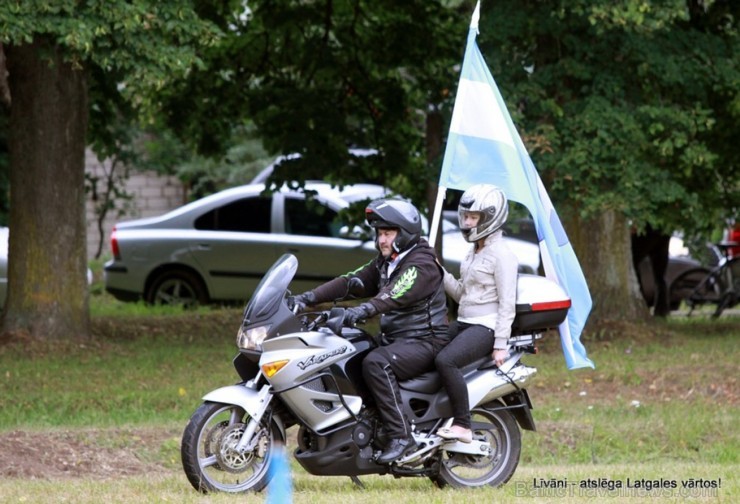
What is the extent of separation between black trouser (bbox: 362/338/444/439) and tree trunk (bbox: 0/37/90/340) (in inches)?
274

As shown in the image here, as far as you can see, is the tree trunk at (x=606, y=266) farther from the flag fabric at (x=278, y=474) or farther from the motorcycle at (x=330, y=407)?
the flag fabric at (x=278, y=474)

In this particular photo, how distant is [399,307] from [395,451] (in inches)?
29.8

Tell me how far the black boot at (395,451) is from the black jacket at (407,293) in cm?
55

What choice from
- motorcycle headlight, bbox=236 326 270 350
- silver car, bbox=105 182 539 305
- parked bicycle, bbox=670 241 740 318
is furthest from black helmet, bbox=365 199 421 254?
parked bicycle, bbox=670 241 740 318

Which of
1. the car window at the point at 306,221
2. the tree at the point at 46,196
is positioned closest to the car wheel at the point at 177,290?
the car window at the point at 306,221

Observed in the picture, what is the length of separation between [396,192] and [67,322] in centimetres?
514

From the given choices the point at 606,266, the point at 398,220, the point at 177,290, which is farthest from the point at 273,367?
the point at 177,290

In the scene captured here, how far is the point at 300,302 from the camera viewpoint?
7.26m

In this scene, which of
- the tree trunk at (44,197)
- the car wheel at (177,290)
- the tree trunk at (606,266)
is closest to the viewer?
the tree trunk at (44,197)


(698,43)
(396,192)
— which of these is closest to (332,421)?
(698,43)

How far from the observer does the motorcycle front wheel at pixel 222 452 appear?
7031 mm

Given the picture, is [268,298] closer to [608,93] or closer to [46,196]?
[46,196]

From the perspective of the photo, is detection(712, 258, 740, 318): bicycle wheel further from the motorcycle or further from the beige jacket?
→ the beige jacket

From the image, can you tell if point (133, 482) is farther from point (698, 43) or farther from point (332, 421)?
point (698, 43)
